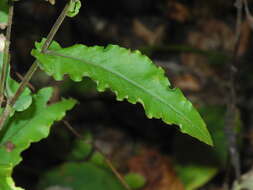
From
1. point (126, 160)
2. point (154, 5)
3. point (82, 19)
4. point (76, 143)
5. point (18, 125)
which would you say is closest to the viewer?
point (18, 125)

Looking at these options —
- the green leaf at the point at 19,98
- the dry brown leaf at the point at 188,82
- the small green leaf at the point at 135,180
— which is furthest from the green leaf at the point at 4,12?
the dry brown leaf at the point at 188,82

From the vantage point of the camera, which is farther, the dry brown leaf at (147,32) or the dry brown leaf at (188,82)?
the dry brown leaf at (147,32)

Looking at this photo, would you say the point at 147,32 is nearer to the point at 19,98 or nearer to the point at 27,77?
the point at 19,98

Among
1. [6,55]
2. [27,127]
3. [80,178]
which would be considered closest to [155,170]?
[80,178]

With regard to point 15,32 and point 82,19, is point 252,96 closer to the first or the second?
point 82,19

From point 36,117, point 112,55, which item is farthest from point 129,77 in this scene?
point 36,117

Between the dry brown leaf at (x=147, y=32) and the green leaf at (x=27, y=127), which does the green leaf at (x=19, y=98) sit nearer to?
the green leaf at (x=27, y=127)

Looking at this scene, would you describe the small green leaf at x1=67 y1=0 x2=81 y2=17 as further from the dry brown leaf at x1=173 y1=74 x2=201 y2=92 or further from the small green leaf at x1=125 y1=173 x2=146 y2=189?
the dry brown leaf at x1=173 y1=74 x2=201 y2=92
